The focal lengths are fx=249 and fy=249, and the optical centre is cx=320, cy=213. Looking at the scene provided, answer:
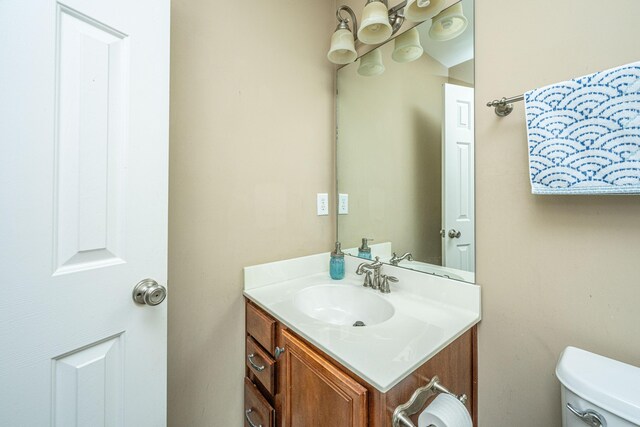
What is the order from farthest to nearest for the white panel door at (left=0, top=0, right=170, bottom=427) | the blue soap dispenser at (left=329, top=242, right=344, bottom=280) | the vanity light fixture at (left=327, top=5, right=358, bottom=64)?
1. the blue soap dispenser at (left=329, top=242, right=344, bottom=280)
2. the vanity light fixture at (left=327, top=5, right=358, bottom=64)
3. the white panel door at (left=0, top=0, right=170, bottom=427)

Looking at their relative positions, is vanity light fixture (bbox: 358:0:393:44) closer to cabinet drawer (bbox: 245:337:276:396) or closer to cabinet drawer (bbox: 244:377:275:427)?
cabinet drawer (bbox: 245:337:276:396)

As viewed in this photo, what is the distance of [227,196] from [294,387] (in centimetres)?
76

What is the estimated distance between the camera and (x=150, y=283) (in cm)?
68

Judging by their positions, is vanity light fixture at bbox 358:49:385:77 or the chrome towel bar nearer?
the chrome towel bar

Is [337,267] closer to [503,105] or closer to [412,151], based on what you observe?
[412,151]

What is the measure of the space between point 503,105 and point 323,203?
89 centimetres

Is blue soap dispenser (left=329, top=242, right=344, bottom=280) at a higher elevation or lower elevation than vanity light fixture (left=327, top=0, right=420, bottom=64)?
lower

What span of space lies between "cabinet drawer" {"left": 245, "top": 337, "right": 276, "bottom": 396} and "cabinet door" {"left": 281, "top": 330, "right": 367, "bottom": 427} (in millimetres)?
83

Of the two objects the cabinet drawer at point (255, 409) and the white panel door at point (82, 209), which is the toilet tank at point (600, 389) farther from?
the white panel door at point (82, 209)

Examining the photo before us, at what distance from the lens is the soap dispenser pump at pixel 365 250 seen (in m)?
1.30

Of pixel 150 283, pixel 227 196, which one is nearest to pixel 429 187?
pixel 227 196

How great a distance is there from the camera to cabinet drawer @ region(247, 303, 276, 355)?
0.92m

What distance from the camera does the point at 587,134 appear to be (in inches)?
24.6

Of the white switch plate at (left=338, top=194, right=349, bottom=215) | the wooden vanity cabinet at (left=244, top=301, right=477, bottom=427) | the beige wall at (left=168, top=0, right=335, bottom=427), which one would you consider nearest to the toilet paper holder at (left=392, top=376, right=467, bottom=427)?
the wooden vanity cabinet at (left=244, top=301, right=477, bottom=427)
